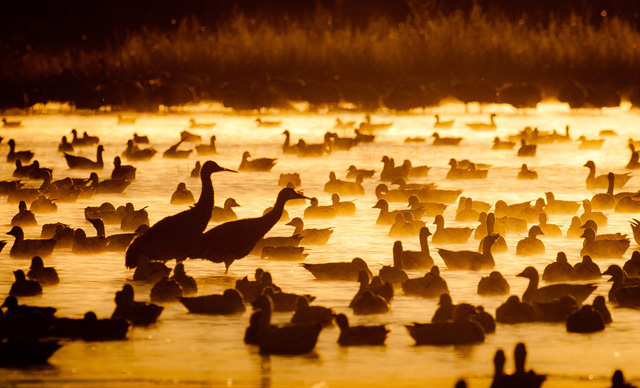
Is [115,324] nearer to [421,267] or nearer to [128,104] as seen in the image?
[421,267]

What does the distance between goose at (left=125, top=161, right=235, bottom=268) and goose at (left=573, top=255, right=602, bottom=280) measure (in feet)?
11.9

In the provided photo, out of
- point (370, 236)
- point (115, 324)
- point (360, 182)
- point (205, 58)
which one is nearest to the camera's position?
point (115, 324)

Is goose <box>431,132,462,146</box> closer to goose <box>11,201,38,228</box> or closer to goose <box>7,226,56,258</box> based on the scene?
goose <box>11,201,38,228</box>

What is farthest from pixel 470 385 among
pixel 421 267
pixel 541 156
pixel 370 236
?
pixel 541 156

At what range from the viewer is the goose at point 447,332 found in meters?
10.9

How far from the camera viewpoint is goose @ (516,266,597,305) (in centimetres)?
1252

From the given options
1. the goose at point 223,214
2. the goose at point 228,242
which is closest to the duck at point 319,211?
the goose at point 223,214

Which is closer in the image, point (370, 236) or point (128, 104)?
point (370, 236)

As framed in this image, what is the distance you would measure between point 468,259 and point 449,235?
2.26 m

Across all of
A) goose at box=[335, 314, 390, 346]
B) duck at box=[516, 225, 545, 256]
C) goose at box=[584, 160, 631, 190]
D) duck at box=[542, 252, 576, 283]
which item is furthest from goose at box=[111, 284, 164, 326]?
goose at box=[584, 160, 631, 190]

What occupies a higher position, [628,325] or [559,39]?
[559,39]

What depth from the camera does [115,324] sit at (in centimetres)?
1114

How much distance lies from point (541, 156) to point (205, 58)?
1814 centimetres

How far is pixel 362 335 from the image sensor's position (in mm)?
10852
